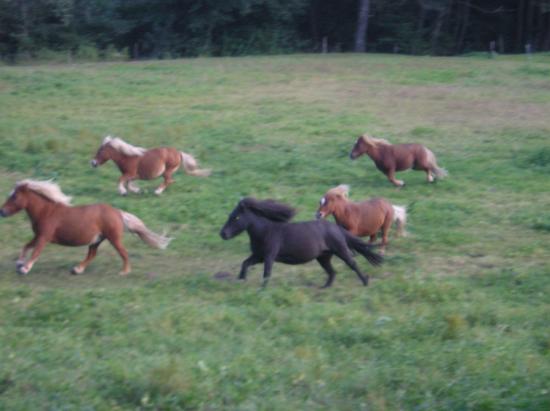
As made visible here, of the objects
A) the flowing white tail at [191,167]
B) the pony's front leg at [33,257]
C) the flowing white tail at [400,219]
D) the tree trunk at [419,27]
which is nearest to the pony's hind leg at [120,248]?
the pony's front leg at [33,257]

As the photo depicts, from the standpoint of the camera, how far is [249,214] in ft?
34.4

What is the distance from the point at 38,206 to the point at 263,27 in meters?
35.0

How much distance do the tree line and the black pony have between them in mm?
31619

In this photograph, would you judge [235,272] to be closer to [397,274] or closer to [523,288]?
[397,274]

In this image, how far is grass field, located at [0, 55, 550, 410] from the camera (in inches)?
291

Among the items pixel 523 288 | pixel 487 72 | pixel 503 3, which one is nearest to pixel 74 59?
pixel 487 72

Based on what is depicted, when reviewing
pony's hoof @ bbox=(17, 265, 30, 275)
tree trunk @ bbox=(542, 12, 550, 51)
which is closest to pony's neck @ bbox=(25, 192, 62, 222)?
pony's hoof @ bbox=(17, 265, 30, 275)

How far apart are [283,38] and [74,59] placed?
1113 centimetres

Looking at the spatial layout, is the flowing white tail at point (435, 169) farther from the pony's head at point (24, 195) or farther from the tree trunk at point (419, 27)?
the tree trunk at point (419, 27)

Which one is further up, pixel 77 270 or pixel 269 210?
pixel 269 210

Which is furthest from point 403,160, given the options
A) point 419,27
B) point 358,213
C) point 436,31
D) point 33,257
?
point 419,27

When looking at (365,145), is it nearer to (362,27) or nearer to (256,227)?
(256,227)

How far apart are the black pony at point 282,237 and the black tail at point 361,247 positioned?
12 millimetres

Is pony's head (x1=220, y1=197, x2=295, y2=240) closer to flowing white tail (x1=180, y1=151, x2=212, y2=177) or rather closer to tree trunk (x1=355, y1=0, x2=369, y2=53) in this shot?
flowing white tail (x1=180, y1=151, x2=212, y2=177)
